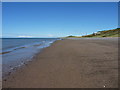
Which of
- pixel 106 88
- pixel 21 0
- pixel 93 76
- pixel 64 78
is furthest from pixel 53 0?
pixel 106 88

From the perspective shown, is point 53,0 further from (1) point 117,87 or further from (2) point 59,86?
(1) point 117,87

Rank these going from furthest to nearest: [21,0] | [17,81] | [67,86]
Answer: [21,0], [17,81], [67,86]

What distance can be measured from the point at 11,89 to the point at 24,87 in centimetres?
40

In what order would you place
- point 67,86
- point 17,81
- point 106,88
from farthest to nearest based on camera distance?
→ point 17,81 < point 67,86 < point 106,88

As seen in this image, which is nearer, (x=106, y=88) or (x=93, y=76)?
(x=106, y=88)

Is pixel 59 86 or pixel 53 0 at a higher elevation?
pixel 53 0

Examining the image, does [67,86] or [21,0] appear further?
[21,0]

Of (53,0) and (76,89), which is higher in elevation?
(53,0)

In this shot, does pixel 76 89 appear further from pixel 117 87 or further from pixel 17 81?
pixel 17 81

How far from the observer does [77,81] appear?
373 centimetres

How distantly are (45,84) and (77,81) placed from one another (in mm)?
1125

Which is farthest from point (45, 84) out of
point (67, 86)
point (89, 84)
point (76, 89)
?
point (89, 84)

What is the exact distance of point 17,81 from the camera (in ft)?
13.0

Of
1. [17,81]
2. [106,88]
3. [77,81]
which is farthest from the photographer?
[17,81]
